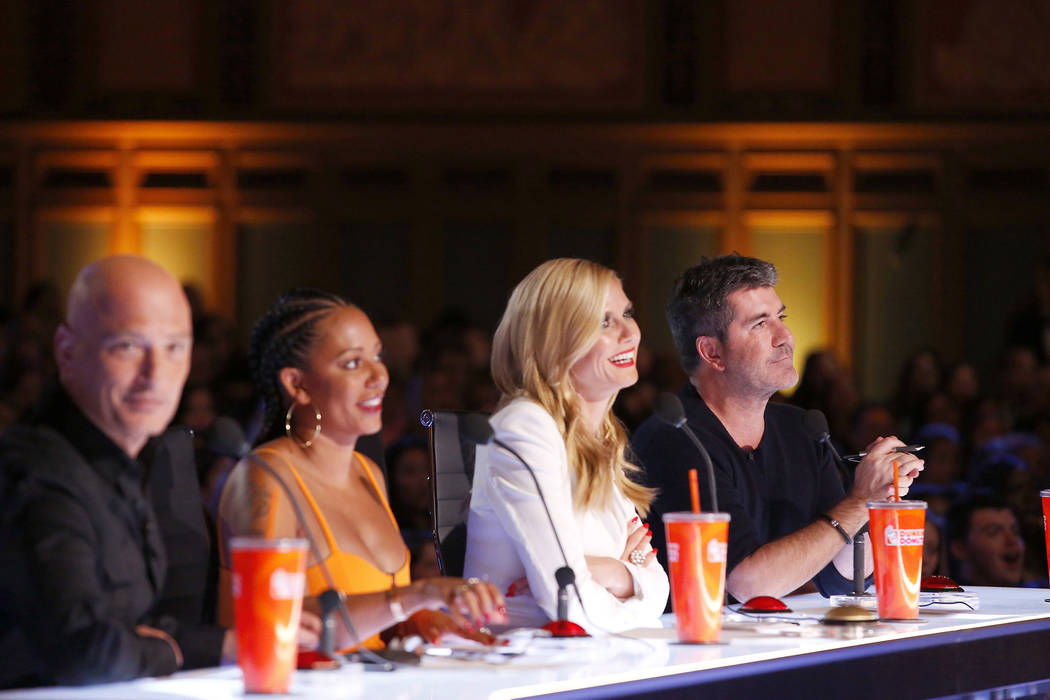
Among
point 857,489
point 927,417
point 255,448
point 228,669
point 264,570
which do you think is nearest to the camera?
point 264,570

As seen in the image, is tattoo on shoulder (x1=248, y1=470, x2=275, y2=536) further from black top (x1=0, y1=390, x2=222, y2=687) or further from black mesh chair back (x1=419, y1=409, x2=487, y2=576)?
black mesh chair back (x1=419, y1=409, x2=487, y2=576)

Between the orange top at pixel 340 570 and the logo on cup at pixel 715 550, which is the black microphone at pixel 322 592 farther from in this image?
the logo on cup at pixel 715 550

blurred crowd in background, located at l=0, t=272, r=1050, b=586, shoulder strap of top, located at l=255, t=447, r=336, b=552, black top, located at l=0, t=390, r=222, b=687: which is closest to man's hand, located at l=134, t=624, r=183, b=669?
black top, located at l=0, t=390, r=222, b=687

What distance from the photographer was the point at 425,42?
917 cm

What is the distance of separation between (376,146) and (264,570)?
756cm

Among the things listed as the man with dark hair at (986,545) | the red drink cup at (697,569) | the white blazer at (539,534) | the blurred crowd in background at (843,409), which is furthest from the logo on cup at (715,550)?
the man with dark hair at (986,545)

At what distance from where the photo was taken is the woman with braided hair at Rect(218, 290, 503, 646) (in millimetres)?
2414

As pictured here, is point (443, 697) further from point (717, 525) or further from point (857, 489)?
point (857, 489)

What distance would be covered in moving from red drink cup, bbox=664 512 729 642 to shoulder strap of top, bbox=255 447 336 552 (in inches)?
20.5

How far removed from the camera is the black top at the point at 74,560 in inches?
76.7

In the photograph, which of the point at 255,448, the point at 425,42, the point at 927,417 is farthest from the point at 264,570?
the point at 425,42

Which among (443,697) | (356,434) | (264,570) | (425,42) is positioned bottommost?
(443,697)

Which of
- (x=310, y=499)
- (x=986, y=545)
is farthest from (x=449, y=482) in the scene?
(x=986, y=545)

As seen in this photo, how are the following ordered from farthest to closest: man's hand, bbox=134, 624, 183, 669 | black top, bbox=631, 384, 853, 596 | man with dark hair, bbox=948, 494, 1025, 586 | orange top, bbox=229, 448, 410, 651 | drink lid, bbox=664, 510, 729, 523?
man with dark hair, bbox=948, 494, 1025, 586
black top, bbox=631, 384, 853, 596
orange top, bbox=229, 448, 410, 651
drink lid, bbox=664, 510, 729, 523
man's hand, bbox=134, 624, 183, 669
